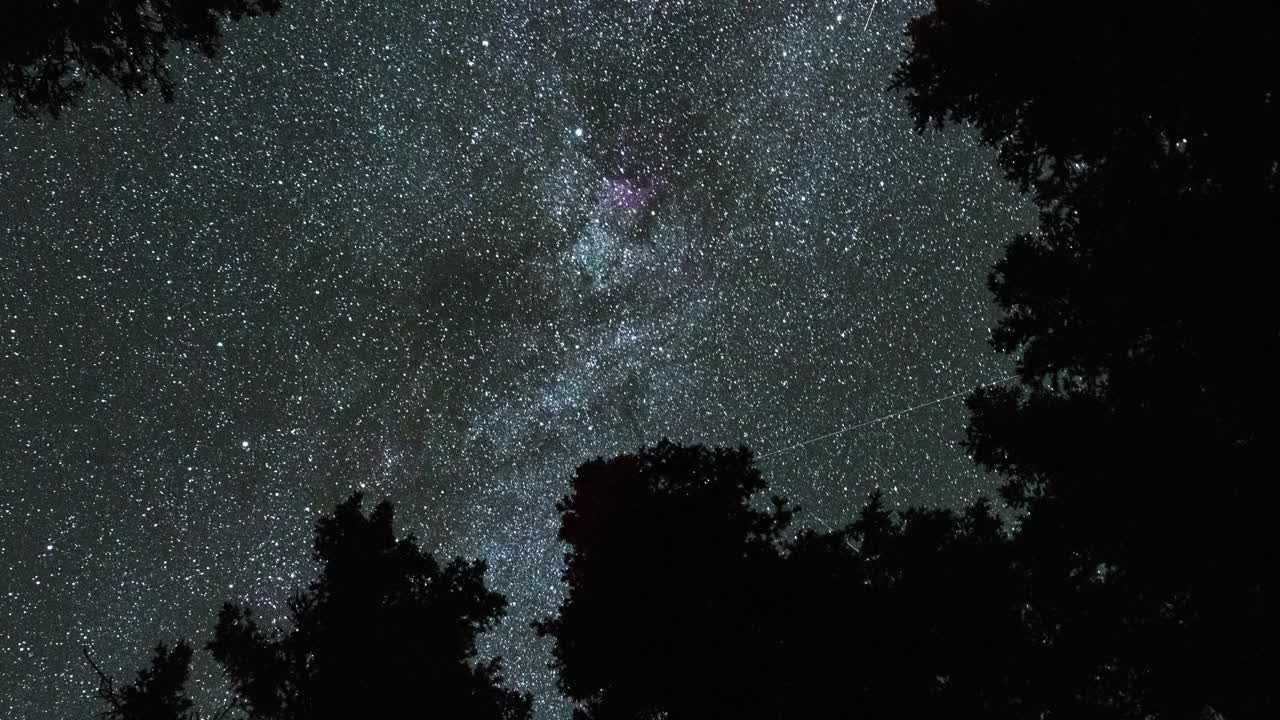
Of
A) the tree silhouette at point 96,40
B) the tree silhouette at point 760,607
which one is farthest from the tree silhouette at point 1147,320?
the tree silhouette at point 96,40

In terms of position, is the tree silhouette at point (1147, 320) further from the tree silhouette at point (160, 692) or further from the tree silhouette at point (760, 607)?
the tree silhouette at point (160, 692)

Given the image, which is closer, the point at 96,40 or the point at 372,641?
the point at 96,40

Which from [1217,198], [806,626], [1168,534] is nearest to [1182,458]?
[1168,534]

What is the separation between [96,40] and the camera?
591 cm

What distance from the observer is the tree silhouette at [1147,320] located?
5.46m

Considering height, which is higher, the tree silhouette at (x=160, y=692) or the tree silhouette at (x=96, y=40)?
the tree silhouette at (x=96, y=40)

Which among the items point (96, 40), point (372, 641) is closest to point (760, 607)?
point (372, 641)

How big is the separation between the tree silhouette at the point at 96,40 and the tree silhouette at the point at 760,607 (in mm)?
6609

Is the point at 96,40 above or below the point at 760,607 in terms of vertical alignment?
above

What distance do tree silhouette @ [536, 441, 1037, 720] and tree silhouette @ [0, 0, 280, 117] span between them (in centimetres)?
661

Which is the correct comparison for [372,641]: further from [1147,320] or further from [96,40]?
[1147,320]

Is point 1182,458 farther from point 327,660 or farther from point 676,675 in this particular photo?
point 327,660

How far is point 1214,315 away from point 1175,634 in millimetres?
2574

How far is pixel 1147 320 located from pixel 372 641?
8869 millimetres
